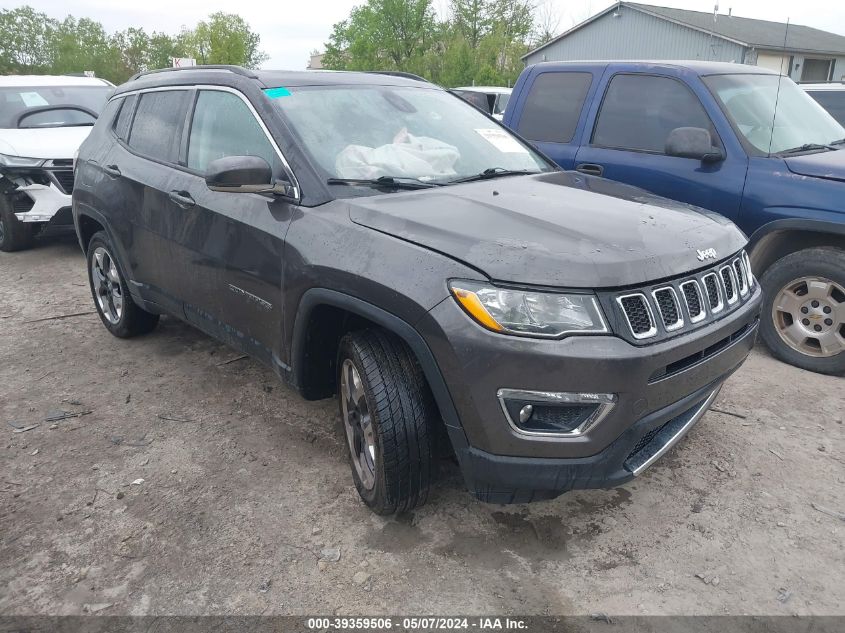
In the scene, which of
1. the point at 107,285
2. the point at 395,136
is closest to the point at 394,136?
the point at 395,136

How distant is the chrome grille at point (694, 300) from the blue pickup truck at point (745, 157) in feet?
6.74

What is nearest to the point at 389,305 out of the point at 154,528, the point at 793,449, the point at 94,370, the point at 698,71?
the point at 154,528

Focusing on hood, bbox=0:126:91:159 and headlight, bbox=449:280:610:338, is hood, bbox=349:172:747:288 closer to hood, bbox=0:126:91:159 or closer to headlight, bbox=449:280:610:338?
headlight, bbox=449:280:610:338

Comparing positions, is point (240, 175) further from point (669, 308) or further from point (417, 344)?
point (669, 308)

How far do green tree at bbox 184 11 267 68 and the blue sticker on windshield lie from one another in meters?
57.4

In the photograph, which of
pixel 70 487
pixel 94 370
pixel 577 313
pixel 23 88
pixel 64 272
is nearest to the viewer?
pixel 577 313

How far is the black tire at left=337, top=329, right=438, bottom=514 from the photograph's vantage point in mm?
2520

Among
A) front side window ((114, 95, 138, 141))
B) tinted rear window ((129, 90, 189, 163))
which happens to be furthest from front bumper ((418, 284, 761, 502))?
front side window ((114, 95, 138, 141))

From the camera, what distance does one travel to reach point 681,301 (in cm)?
242

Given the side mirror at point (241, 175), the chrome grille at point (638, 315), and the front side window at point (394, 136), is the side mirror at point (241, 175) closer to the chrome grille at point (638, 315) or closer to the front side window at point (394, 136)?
the front side window at point (394, 136)

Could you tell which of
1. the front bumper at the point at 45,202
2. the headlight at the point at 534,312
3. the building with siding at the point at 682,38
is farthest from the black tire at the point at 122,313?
the building with siding at the point at 682,38

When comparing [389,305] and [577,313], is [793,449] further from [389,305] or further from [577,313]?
[389,305]

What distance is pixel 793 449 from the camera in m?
3.42

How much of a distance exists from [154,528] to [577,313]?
1.96 m
